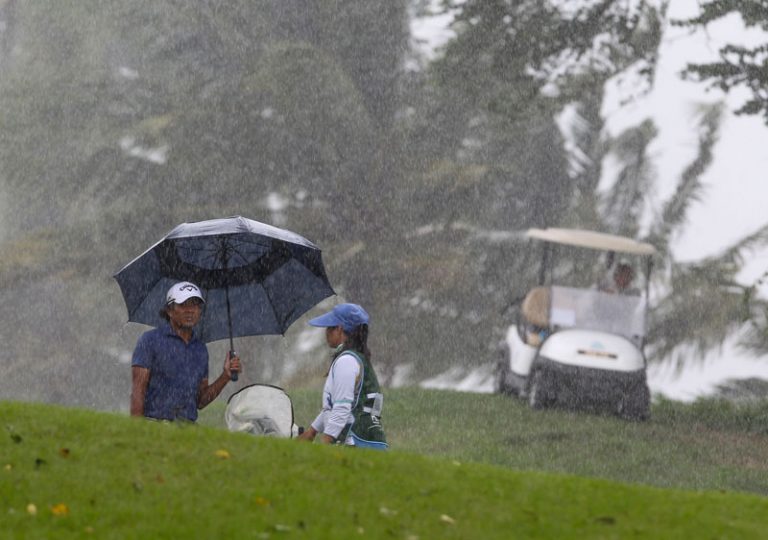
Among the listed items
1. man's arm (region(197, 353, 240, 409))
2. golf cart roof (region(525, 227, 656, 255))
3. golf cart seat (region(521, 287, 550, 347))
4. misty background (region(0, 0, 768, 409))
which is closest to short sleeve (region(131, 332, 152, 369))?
man's arm (region(197, 353, 240, 409))

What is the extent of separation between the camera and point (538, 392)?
16.5 metres

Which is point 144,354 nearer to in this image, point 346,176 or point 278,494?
point 278,494

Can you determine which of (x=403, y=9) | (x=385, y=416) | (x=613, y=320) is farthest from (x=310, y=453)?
(x=403, y=9)

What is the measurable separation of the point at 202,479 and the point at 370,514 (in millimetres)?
890

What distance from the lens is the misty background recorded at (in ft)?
87.7

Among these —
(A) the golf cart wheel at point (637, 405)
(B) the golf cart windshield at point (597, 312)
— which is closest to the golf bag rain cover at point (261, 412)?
(A) the golf cart wheel at point (637, 405)

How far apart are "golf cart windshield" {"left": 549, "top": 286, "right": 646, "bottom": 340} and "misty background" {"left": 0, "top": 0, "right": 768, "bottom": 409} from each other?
7886 mm

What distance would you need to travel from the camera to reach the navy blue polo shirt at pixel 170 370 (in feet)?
23.2

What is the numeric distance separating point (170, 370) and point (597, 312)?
1037 centimetres

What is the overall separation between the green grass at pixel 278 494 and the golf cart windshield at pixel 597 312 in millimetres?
9294

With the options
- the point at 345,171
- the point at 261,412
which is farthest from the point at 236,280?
the point at 345,171

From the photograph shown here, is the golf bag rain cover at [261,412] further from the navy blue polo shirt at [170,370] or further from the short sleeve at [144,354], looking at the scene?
the short sleeve at [144,354]

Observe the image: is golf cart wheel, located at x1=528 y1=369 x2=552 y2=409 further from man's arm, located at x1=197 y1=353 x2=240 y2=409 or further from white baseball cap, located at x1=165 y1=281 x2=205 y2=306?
white baseball cap, located at x1=165 y1=281 x2=205 y2=306

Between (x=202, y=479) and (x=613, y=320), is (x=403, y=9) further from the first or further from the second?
(x=202, y=479)
